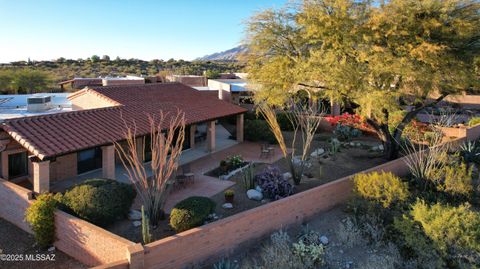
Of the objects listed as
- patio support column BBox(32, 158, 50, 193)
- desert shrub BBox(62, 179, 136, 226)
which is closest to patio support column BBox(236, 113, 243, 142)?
desert shrub BBox(62, 179, 136, 226)

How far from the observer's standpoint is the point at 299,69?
19.9 meters

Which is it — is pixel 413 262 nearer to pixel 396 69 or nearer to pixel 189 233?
pixel 189 233

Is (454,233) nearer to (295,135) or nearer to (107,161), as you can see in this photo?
(295,135)

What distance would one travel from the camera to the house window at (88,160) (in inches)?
726

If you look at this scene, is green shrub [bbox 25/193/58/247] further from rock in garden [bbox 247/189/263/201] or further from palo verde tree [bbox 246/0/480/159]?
palo verde tree [bbox 246/0/480/159]

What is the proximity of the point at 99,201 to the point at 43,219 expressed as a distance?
1.76 metres

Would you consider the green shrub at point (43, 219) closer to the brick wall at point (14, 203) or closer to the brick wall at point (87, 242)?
the brick wall at point (87, 242)

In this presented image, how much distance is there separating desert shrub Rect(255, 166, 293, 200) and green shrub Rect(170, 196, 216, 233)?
3511 millimetres

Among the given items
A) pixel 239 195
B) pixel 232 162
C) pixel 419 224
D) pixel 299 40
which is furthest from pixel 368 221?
pixel 299 40


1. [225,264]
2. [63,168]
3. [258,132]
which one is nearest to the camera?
[225,264]

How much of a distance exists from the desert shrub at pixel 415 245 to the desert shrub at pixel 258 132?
14812mm

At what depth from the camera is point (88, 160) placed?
18922 mm

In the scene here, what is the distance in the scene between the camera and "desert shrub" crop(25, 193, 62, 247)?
40.0 feet

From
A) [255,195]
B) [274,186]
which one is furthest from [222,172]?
[274,186]
